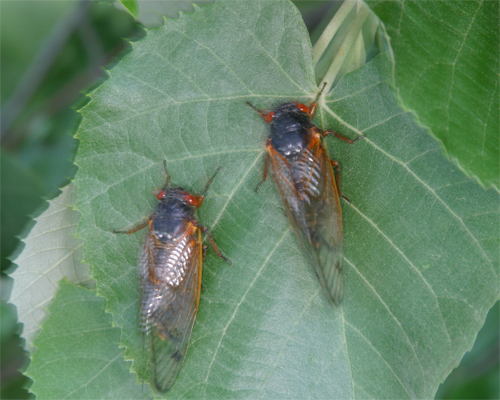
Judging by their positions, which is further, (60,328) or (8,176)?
(8,176)

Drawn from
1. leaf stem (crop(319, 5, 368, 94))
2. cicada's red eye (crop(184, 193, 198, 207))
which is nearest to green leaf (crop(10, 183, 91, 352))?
cicada's red eye (crop(184, 193, 198, 207))

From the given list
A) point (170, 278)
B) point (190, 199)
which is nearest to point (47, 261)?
point (170, 278)

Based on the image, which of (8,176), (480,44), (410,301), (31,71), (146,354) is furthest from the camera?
(31,71)

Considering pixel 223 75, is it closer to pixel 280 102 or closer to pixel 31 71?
pixel 280 102

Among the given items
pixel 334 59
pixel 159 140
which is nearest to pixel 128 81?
pixel 159 140

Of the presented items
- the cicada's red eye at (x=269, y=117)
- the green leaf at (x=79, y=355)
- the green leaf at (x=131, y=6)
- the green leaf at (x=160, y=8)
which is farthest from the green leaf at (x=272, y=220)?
the green leaf at (x=160, y=8)

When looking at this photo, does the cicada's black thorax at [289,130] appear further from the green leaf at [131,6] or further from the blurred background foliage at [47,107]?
the blurred background foliage at [47,107]

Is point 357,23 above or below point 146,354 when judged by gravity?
above

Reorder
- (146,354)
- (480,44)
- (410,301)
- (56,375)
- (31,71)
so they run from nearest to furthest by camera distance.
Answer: (480,44) < (410,301) < (146,354) < (56,375) < (31,71)
